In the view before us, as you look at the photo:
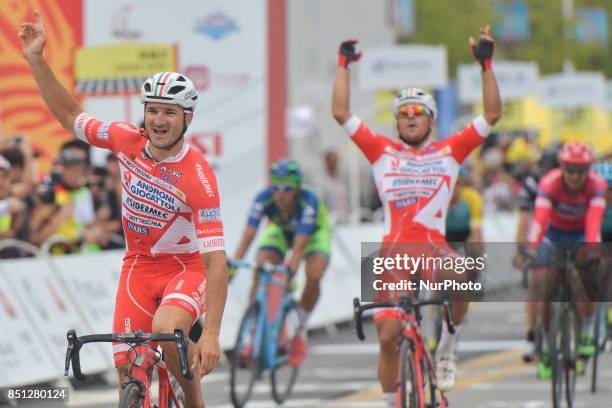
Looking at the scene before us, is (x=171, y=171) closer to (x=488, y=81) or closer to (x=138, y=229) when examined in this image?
(x=138, y=229)

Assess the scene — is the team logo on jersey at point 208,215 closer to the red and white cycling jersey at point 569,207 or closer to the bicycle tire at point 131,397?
the bicycle tire at point 131,397

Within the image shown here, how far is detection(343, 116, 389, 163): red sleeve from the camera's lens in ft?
35.7

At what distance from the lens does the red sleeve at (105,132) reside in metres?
8.46

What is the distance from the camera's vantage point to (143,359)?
26.0 ft

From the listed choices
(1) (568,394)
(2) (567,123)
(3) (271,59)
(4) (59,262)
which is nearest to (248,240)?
(4) (59,262)

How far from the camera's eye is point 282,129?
1992 cm

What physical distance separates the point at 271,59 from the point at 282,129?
15.3ft

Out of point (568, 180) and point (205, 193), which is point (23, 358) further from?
point (205, 193)

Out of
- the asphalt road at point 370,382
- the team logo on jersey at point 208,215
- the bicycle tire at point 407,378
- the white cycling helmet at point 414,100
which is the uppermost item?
the white cycling helmet at point 414,100

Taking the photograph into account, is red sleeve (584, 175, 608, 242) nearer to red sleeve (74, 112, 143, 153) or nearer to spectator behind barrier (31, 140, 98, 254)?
spectator behind barrier (31, 140, 98, 254)

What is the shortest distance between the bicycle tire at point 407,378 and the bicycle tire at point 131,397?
2485 millimetres

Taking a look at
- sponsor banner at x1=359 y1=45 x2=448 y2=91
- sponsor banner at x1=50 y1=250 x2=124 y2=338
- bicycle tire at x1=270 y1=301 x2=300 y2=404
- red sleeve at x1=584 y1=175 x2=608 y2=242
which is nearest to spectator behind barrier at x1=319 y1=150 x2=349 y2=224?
sponsor banner at x1=359 y1=45 x2=448 y2=91

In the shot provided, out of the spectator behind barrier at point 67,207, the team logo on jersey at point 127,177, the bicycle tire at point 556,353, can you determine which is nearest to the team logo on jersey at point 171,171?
the team logo on jersey at point 127,177

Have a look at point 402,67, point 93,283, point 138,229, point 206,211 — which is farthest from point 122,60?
point 402,67
